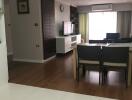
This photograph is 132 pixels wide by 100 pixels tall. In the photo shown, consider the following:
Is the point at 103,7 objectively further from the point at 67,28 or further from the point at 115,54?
the point at 115,54

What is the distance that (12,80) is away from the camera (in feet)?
12.3

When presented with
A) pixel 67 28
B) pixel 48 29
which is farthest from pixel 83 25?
pixel 48 29

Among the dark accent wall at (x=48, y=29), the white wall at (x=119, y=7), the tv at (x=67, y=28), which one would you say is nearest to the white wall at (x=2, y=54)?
the dark accent wall at (x=48, y=29)

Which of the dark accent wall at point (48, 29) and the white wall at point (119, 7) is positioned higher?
the white wall at point (119, 7)

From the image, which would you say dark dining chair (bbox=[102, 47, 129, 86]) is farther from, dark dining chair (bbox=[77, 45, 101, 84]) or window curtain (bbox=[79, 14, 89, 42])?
window curtain (bbox=[79, 14, 89, 42])

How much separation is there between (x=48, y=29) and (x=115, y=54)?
9.96 feet

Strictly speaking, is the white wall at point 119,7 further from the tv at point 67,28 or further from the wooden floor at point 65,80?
the wooden floor at point 65,80

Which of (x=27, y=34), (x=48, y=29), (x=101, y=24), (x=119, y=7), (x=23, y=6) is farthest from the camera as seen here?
(x=101, y=24)

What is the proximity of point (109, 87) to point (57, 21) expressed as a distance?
4289 millimetres

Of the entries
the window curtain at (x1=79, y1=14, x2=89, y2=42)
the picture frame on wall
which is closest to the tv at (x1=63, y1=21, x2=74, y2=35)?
the window curtain at (x1=79, y1=14, x2=89, y2=42)

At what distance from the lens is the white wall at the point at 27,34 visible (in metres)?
5.22

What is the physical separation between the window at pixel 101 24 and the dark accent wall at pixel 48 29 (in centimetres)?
366

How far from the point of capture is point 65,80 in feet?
12.2

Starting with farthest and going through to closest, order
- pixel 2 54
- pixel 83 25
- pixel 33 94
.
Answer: pixel 83 25 < pixel 2 54 < pixel 33 94
